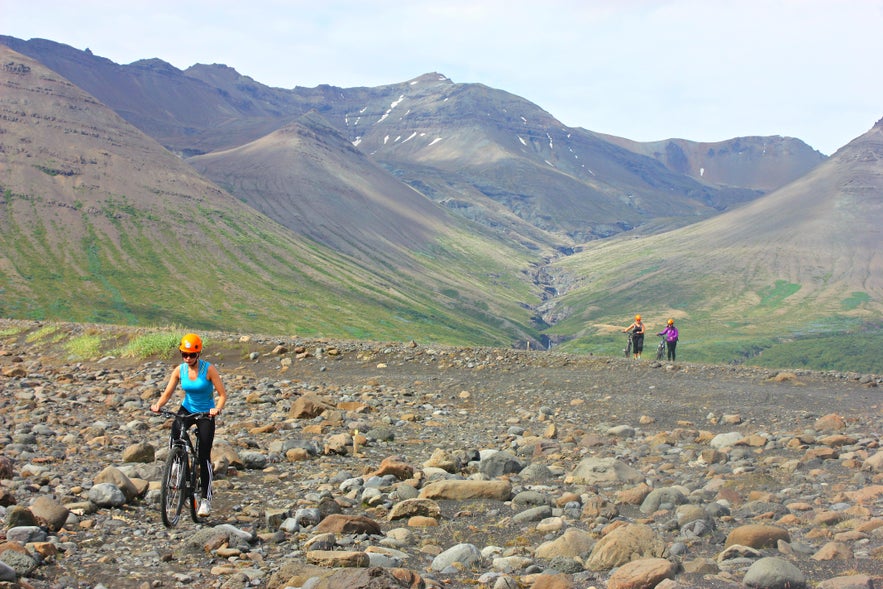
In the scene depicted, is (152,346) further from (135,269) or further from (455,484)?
(135,269)

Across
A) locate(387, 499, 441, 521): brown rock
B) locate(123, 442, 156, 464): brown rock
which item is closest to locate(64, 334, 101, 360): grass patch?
locate(123, 442, 156, 464): brown rock

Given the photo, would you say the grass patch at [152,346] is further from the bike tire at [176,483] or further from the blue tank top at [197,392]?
the bike tire at [176,483]

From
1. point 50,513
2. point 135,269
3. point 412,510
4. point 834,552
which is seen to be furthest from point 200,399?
point 135,269

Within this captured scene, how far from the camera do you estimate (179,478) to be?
1133 centimetres

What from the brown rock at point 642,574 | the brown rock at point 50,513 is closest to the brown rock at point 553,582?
the brown rock at point 642,574

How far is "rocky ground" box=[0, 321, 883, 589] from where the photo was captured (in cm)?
942

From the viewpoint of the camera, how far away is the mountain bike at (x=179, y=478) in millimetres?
10981

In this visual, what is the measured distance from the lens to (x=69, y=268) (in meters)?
154

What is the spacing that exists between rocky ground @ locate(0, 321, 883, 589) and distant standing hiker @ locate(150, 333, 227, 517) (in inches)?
35.3

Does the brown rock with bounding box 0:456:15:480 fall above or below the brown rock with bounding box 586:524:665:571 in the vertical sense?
above

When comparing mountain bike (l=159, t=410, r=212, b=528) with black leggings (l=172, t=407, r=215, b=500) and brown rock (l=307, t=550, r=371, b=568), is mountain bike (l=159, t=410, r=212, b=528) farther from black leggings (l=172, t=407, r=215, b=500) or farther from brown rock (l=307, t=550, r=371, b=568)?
brown rock (l=307, t=550, r=371, b=568)

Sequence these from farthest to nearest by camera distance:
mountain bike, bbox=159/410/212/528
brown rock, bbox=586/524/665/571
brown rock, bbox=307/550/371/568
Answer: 1. mountain bike, bbox=159/410/212/528
2. brown rock, bbox=586/524/665/571
3. brown rock, bbox=307/550/371/568

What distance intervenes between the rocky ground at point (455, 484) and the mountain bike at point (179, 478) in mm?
275

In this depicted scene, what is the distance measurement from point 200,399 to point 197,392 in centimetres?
13
